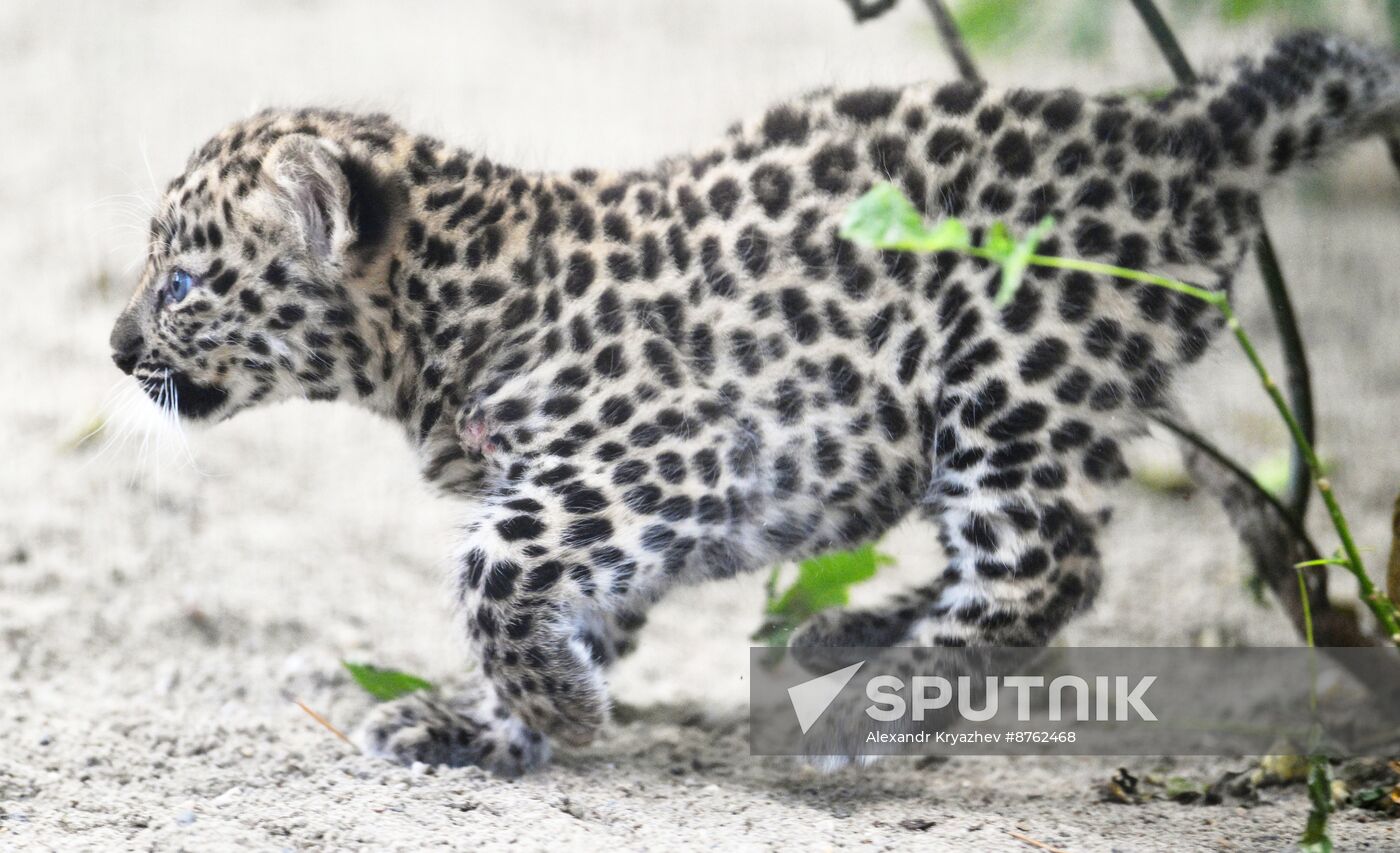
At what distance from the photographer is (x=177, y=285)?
393 centimetres

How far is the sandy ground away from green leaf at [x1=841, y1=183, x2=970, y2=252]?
57.8 inches

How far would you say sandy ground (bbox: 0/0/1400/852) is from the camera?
3.49 m

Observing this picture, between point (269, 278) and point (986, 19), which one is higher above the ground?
point (986, 19)

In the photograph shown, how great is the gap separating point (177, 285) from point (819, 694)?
215cm

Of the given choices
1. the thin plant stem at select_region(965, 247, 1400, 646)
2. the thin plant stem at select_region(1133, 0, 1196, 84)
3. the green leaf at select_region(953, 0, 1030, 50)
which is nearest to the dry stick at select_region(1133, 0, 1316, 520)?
the thin plant stem at select_region(1133, 0, 1196, 84)

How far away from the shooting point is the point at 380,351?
398cm

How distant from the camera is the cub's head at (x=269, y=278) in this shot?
380 centimetres

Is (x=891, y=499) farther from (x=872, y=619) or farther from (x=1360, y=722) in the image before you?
(x=1360, y=722)

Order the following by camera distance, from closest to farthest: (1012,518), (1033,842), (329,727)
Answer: (1033,842) → (1012,518) → (329,727)

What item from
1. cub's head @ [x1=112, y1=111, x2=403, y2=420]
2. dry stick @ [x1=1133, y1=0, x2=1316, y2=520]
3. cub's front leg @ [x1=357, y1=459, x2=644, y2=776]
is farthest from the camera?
dry stick @ [x1=1133, y1=0, x2=1316, y2=520]

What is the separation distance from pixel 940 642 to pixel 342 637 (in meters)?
2.25

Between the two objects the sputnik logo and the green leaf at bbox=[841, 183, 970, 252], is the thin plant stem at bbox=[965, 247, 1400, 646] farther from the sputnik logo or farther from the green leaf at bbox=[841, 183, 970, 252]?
the sputnik logo

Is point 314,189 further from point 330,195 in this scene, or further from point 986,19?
point 986,19

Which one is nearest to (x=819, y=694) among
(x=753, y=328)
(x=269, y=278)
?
(x=753, y=328)
